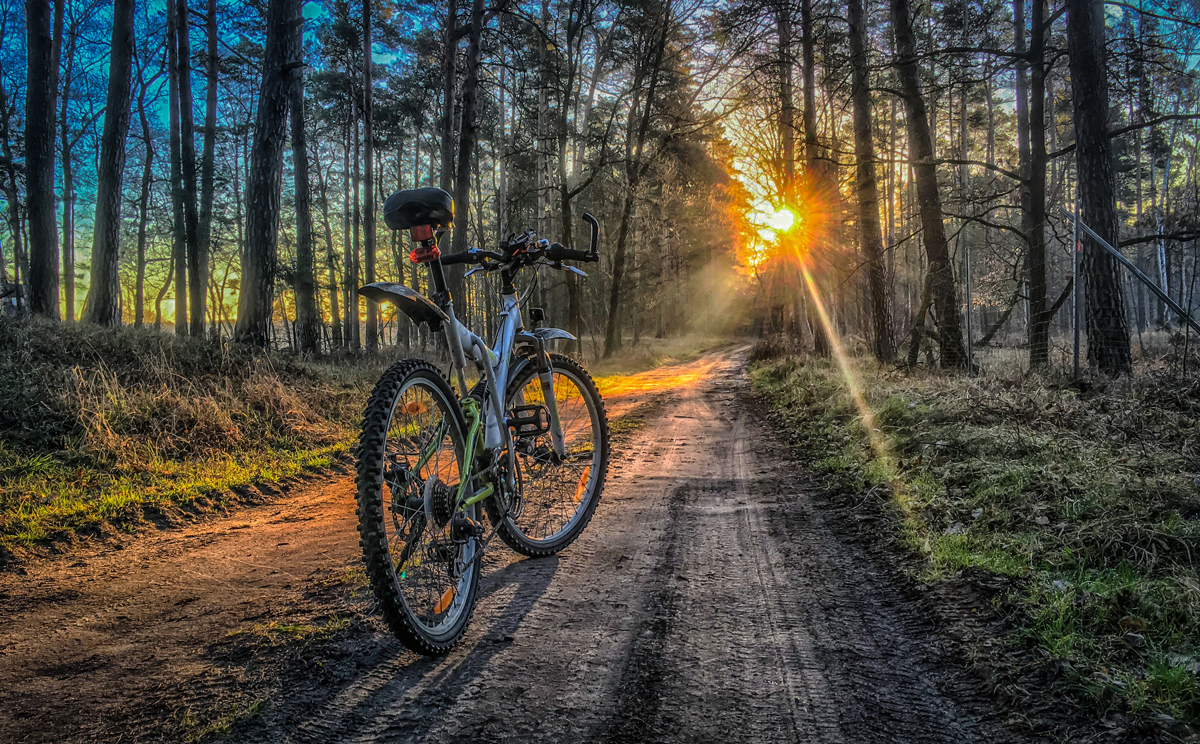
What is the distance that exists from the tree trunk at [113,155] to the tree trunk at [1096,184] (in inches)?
603

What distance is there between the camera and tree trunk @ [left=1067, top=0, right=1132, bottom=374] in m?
6.82

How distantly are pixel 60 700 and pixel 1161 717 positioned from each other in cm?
330

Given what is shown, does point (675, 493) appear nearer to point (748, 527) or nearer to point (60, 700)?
point (748, 527)

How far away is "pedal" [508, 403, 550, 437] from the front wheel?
25 mm

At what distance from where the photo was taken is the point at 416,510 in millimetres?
2217

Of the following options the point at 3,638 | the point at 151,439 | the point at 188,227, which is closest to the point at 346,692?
the point at 3,638

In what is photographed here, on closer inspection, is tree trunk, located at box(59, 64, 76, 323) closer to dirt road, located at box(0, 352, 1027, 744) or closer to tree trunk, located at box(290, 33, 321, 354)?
tree trunk, located at box(290, 33, 321, 354)

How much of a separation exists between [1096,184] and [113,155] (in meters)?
15.9

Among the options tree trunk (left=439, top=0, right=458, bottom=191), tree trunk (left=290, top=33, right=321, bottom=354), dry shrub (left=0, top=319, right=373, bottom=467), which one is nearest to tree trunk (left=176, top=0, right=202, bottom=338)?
tree trunk (left=290, top=33, right=321, bottom=354)

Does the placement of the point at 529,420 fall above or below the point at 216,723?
above

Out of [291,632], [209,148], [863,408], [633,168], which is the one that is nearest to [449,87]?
[633,168]

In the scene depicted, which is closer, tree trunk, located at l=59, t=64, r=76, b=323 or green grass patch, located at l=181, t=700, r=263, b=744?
green grass patch, located at l=181, t=700, r=263, b=744

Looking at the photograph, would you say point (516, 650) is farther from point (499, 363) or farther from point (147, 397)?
point (147, 397)

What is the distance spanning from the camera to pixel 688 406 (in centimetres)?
1000
